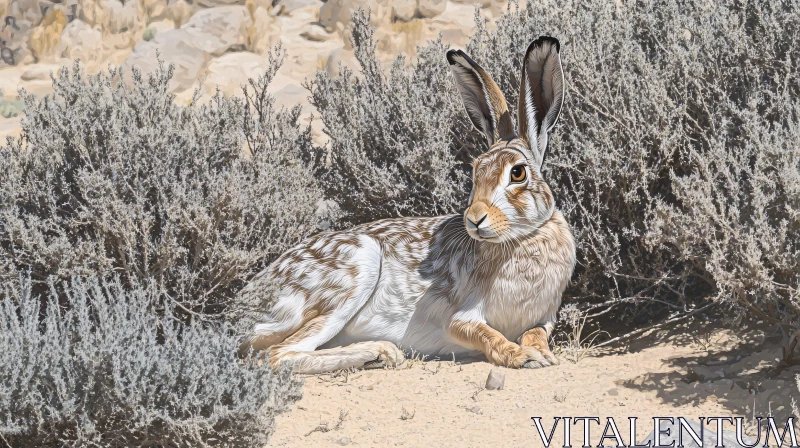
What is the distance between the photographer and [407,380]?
5.20 metres

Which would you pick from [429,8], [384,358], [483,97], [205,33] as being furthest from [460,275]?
[205,33]

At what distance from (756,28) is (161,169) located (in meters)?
4.02

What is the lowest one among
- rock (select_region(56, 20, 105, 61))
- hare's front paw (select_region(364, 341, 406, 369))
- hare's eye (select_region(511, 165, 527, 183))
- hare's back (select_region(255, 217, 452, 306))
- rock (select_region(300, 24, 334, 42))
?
rock (select_region(56, 20, 105, 61))

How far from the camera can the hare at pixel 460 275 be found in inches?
209

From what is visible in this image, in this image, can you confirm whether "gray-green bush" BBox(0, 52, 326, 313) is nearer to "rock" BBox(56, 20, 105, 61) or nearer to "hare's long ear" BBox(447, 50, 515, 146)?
"hare's long ear" BBox(447, 50, 515, 146)

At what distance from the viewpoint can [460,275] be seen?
5.70 meters

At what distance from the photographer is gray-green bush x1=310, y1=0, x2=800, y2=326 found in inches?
196

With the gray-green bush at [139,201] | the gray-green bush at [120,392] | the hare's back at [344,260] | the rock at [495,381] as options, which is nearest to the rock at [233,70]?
the gray-green bush at [139,201]

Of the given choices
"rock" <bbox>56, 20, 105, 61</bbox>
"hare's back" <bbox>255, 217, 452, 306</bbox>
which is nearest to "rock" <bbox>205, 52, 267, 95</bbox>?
"rock" <bbox>56, 20, 105, 61</bbox>

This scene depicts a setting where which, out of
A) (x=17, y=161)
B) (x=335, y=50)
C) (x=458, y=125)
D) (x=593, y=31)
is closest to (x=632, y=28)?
(x=593, y=31)

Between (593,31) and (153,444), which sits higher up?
(593,31)

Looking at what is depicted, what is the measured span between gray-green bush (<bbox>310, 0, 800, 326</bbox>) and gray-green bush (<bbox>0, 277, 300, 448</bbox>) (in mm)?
2463

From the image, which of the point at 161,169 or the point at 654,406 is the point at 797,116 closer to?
the point at 654,406

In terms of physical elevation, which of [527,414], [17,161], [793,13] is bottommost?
[527,414]
